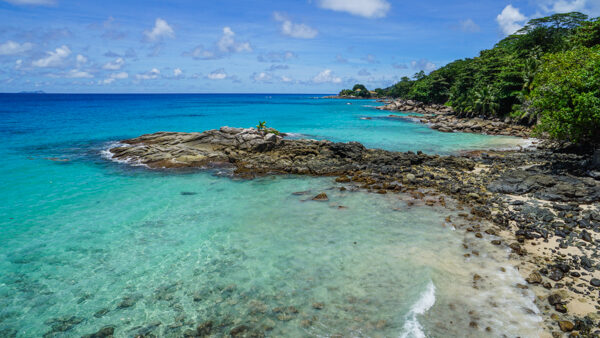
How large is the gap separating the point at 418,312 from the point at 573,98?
19043 millimetres

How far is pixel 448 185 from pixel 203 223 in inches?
601

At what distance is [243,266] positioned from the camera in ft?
39.5

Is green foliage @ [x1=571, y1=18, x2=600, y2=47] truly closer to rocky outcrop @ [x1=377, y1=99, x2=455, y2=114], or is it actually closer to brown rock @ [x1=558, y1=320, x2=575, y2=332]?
rocky outcrop @ [x1=377, y1=99, x2=455, y2=114]

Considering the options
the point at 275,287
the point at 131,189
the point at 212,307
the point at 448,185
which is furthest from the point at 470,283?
the point at 131,189

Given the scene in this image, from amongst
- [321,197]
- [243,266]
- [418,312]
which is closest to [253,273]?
[243,266]

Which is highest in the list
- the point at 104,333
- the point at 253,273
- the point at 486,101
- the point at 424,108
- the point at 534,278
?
the point at 486,101

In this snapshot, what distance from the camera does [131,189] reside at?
2156 centimetres

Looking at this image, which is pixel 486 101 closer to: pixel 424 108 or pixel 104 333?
pixel 424 108

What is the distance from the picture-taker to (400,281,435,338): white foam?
8.56 meters

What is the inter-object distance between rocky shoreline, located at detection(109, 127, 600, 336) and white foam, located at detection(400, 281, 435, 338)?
1983 millimetres

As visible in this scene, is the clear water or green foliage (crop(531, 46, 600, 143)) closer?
the clear water

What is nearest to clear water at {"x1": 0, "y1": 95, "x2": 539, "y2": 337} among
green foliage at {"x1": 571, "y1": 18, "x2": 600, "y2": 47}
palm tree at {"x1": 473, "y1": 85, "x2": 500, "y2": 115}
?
green foliage at {"x1": 571, "y1": 18, "x2": 600, "y2": 47}

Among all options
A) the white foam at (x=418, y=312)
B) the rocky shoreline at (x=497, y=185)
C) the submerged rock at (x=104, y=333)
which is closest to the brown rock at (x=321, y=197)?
the rocky shoreline at (x=497, y=185)

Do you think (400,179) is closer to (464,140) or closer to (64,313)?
(64,313)
